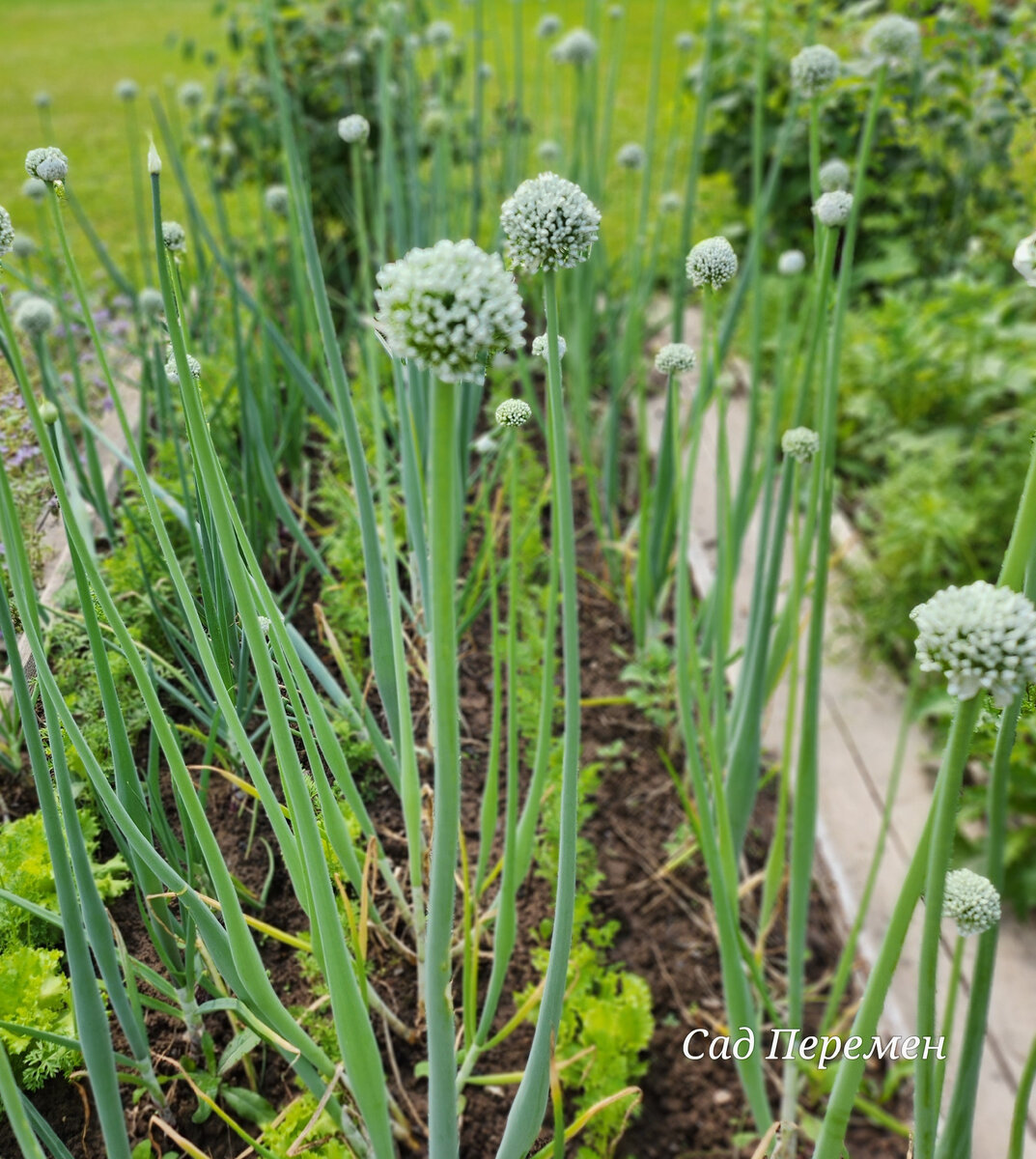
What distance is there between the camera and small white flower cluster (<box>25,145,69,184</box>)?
30.8 inches

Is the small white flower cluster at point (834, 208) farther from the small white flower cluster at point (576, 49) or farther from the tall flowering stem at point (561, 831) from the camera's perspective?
the small white flower cluster at point (576, 49)

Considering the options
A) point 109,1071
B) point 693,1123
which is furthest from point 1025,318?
point 109,1071

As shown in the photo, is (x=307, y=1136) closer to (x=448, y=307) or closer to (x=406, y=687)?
(x=406, y=687)

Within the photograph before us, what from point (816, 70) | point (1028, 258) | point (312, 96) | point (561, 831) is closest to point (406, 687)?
point (561, 831)

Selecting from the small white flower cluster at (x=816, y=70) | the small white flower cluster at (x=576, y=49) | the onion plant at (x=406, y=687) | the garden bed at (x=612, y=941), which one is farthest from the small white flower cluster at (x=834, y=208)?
the small white flower cluster at (x=576, y=49)

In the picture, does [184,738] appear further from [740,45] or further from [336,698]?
[740,45]

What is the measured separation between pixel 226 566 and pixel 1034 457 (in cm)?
60

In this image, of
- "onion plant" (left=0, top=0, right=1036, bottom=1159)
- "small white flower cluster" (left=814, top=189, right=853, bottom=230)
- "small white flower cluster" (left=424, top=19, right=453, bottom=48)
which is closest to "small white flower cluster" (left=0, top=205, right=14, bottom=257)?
"onion plant" (left=0, top=0, right=1036, bottom=1159)

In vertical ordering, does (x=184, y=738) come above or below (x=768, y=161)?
below

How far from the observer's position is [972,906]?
86 cm

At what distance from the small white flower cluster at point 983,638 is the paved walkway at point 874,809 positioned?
1217 millimetres

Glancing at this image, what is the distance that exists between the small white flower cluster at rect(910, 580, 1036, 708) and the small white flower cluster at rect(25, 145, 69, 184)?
74 cm

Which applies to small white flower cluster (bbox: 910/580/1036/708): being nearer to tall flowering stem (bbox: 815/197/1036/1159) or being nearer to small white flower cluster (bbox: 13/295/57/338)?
tall flowering stem (bbox: 815/197/1036/1159)

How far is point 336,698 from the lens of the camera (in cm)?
122
